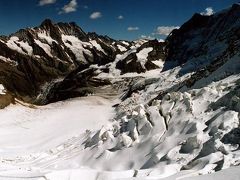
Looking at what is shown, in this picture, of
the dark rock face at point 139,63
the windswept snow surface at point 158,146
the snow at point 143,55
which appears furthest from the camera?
the snow at point 143,55

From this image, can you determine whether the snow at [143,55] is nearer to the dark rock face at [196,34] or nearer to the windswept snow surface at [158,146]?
the dark rock face at [196,34]

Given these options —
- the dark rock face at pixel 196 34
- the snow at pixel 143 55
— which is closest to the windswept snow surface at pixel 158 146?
the dark rock face at pixel 196 34

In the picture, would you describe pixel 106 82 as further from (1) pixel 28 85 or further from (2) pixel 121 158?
(1) pixel 28 85

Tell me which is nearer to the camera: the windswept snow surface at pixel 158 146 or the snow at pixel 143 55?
A: the windswept snow surface at pixel 158 146

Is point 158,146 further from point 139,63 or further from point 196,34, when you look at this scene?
point 196,34

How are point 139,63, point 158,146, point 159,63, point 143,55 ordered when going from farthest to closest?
point 143,55 → point 139,63 → point 159,63 → point 158,146

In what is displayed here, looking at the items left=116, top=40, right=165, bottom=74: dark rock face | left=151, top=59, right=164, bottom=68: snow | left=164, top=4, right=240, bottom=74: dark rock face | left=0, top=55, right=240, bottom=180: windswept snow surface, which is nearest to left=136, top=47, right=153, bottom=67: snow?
left=116, top=40, right=165, bottom=74: dark rock face

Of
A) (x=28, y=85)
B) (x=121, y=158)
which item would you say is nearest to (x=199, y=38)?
(x=121, y=158)

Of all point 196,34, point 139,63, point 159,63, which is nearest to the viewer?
point 159,63

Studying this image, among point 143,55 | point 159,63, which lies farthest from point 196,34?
point 143,55

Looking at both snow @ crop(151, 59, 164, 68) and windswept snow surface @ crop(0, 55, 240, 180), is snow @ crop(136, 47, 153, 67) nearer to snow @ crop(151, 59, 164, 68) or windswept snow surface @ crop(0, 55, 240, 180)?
snow @ crop(151, 59, 164, 68)

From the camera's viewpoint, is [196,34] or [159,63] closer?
[159,63]
